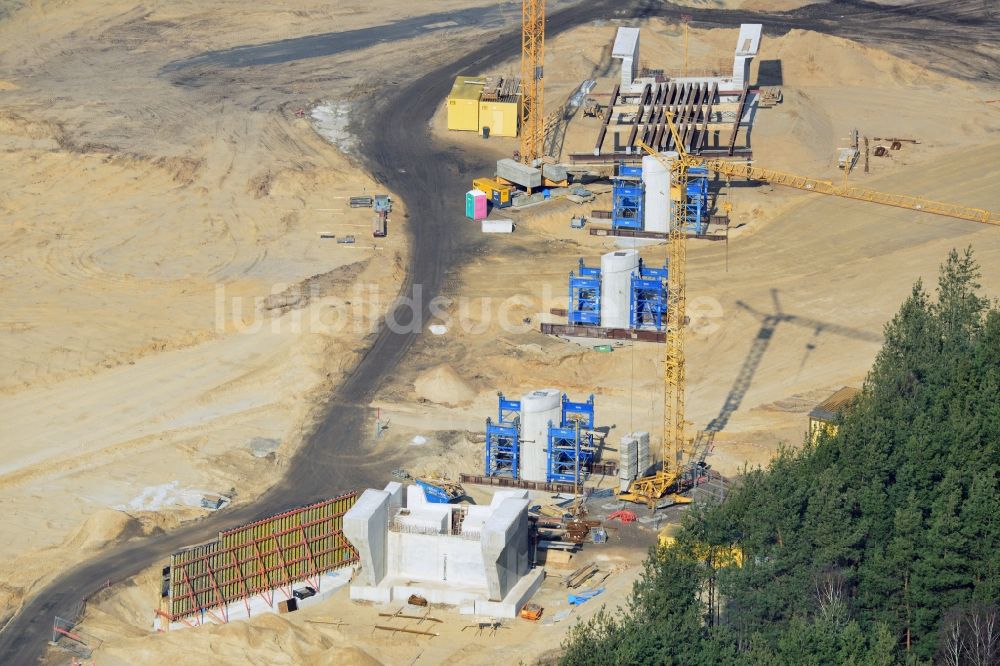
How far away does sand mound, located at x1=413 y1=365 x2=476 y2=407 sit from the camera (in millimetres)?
72375

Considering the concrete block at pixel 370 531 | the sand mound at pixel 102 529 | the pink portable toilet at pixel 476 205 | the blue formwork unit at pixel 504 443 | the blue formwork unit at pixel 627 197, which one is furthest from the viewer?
the pink portable toilet at pixel 476 205

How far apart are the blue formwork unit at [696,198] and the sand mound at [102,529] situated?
112 ft

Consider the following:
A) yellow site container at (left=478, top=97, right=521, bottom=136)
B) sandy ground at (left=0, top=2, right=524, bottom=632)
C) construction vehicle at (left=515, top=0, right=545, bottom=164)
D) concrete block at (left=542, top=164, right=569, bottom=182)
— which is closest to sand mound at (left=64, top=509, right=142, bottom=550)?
sandy ground at (left=0, top=2, right=524, bottom=632)

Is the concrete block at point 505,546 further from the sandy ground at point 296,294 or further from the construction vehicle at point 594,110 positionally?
the construction vehicle at point 594,110

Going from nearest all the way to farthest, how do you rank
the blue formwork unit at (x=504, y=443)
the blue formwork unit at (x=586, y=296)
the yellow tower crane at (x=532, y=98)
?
the blue formwork unit at (x=504, y=443) < the blue formwork unit at (x=586, y=296) < the yellow tower crane at (x=532, y=98)

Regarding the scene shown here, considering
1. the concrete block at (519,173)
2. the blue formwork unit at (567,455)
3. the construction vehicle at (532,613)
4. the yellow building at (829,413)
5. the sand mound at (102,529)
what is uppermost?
the concrete block at (519,173)

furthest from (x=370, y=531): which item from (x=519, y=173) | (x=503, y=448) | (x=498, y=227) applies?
(x=519, y=173)

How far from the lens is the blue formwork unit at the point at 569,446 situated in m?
65.2

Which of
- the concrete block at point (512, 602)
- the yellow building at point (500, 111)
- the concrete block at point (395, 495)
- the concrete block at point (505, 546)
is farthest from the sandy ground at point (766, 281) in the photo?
the concrete block at point (512, 602)

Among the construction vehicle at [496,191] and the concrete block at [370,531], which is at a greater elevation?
the construction vehicle at [496,191]

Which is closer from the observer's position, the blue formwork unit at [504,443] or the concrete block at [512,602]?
the concrete block at [512,602]

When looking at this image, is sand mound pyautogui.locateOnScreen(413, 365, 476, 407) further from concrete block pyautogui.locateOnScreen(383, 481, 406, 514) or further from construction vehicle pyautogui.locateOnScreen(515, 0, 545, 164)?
construction vehicle pyautogui.locateOnScreen(515, 0, 545, 164)

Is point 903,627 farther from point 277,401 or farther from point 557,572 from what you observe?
point 277,401

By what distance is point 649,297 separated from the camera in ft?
254
